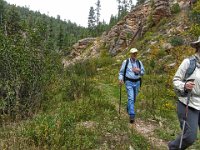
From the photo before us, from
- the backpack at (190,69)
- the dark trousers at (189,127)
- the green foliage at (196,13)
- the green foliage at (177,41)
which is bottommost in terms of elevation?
the dark trousers at (189,127)

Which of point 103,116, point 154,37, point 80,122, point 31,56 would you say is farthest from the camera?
point 154,37

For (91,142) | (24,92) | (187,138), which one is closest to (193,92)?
(187,138)

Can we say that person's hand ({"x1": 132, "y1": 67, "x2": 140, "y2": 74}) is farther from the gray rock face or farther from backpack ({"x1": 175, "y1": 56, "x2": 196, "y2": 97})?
the gray rock face

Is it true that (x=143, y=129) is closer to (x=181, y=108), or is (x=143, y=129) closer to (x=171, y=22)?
(x=181, y=108)

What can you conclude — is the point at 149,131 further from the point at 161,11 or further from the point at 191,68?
the point at 161,11

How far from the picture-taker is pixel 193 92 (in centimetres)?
529

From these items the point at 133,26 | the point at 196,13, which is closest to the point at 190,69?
the point at 196,13

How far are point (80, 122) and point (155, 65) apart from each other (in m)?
11.8

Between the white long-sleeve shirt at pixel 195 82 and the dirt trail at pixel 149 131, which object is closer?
the white long-sleeve shirt at pixel 195 82

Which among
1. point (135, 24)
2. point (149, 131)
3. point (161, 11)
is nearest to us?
point (149, 131)

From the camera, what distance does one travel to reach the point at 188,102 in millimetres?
5199

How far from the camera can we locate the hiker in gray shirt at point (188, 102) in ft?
16.9

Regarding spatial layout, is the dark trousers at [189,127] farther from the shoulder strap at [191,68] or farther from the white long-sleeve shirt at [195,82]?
the shoulder strap at [191,68]

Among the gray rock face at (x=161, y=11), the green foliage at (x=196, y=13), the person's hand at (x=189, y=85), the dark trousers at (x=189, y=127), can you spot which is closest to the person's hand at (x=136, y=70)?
the dark trousers at (x=189, y=127)
